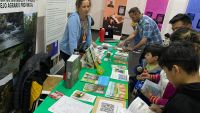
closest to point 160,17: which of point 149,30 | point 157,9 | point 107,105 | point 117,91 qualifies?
point 157,9

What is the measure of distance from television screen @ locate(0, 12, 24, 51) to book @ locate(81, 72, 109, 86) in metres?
0.79

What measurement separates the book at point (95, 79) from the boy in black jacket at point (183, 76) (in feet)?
2.42

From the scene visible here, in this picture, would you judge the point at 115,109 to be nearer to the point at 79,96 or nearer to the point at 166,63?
the point at 79,96

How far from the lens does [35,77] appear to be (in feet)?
5.39

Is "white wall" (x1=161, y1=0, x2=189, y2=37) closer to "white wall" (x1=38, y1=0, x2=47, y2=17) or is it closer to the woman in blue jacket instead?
the woman in blue jacket

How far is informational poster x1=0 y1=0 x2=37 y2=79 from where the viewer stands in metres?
1.69

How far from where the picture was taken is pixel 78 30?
7.12 feet

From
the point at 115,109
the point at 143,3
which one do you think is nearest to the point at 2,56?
the point at 115,109

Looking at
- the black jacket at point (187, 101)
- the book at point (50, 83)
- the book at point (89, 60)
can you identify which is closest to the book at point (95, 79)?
the book at point (89, 60)

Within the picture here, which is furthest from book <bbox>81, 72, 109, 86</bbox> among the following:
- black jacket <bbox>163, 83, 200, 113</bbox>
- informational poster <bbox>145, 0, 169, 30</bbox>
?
informational poster <bbox>145, 0, 169, 30</bbox>

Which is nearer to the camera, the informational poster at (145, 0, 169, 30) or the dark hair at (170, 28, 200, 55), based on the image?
the dark hair at (170, 28, 200, 55)

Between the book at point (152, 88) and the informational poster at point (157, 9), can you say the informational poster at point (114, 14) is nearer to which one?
the informational poster at point (157, 9)

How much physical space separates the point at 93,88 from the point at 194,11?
575cm

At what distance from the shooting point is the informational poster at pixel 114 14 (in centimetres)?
664
